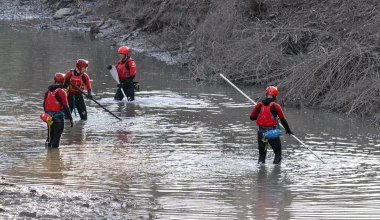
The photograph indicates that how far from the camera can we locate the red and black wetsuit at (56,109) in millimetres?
15523

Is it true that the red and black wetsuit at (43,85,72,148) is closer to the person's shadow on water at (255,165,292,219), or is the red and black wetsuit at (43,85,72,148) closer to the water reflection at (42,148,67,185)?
the water reflection at (42,148,67,185)

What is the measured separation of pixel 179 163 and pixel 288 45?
1122 cm

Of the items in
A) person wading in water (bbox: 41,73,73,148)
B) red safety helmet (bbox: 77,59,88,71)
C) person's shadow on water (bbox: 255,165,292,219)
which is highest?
red safety helmet (bbox: 77,59,88,71)

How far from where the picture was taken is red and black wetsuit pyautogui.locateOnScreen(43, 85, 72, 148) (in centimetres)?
1552

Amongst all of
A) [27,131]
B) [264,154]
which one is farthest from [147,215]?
[27,131]

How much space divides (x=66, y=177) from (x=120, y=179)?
2.87 ft

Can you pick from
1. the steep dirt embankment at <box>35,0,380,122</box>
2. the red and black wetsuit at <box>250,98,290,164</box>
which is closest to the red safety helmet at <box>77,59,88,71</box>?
the steep dirt embankment at <box>35,0,380,122</box>

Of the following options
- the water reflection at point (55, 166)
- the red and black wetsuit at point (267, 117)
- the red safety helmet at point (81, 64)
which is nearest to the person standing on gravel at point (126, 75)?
the red safety helmet at point (81, 64)

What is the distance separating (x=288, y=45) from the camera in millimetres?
24906

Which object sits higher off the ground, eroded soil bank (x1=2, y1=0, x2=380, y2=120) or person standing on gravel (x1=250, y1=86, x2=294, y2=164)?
eroded soil bank (x1=2, y1=0, x2=380, y2=120)

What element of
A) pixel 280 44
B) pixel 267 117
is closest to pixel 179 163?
pixel 267 117

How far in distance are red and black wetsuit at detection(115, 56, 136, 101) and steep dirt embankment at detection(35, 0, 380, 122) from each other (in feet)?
12.6

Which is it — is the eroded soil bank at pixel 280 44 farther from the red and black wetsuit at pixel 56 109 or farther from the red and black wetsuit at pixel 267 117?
the red and black wetsuit at pixel 56 109

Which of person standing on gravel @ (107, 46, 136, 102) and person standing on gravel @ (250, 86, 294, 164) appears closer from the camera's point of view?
person standing on gravel @ (250, 86, 294, 164)
